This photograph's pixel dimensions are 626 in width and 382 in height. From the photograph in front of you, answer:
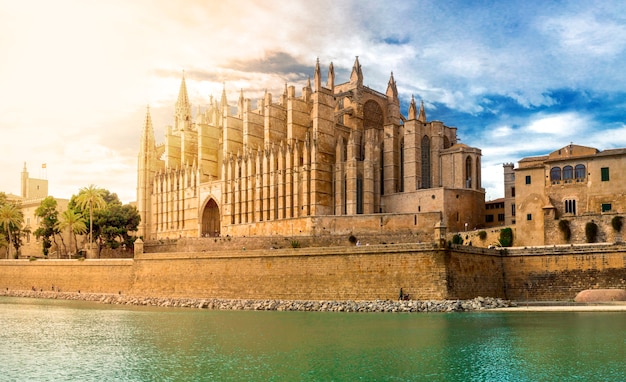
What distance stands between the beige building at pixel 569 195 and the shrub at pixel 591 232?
203mm

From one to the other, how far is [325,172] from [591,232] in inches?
881

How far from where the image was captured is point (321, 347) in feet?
76.9

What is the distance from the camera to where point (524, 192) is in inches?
Result: 1657

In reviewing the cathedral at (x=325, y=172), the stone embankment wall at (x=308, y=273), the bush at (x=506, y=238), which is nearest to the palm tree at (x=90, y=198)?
the cathedral at (x=325, y=172)

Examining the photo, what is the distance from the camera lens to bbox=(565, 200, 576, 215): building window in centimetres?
4031

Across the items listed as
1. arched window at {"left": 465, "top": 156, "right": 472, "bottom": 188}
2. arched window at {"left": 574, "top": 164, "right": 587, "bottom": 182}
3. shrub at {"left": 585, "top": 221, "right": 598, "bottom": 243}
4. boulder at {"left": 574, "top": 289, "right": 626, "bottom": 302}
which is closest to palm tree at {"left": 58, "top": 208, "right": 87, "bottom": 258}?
arched window at {"left": 465, "top": 156, "right": 472, "bottom": 188}

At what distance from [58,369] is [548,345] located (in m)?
15.0

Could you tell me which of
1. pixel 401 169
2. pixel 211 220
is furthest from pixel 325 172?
pixel 211 220

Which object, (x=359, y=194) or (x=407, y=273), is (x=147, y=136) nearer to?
(x=359, y=194)

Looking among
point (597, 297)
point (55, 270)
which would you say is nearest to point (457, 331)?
point (597, 297)

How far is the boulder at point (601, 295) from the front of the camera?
109 feet

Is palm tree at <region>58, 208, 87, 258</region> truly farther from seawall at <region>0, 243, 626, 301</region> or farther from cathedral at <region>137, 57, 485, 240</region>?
seawall at <region>0, 243, 626, 301</region>

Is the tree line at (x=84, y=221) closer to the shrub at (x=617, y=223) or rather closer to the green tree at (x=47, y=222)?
the green tree at (x=47, y=222)

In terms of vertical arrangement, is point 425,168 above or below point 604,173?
above
